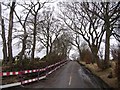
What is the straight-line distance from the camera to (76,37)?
232 feet

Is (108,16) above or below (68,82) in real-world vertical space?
above

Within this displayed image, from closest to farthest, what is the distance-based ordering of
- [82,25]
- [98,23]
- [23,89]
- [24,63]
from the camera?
1. [23,89]
2. [24,63]
3. [98,23]
4. [82,25]

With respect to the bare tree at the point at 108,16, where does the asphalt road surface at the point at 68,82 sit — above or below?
below

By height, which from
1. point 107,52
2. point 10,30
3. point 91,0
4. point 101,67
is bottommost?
point 101,67

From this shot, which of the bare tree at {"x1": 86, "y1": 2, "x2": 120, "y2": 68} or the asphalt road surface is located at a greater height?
the bare tree at {"x1": 86, "y1": 2, "x2": 120, "y2": 68}

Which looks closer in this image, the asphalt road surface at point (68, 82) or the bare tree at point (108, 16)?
the asphalt road surface at point (68, 82)

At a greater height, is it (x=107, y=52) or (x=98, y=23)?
(x=98, y=23)

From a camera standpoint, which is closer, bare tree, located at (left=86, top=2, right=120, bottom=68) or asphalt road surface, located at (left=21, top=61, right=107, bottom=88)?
asphalt road surface, located at (left=21, top=61, right=107, bottom=88)

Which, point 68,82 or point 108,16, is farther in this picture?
point 108,16

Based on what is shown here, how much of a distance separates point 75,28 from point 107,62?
1539 cm

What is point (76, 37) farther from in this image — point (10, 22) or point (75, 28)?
point (10, 22)

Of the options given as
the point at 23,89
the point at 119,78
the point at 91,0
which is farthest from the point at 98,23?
the point at 23,89

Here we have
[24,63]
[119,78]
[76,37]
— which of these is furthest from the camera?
[76,37]

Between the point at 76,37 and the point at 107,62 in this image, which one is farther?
the point at 76,37
